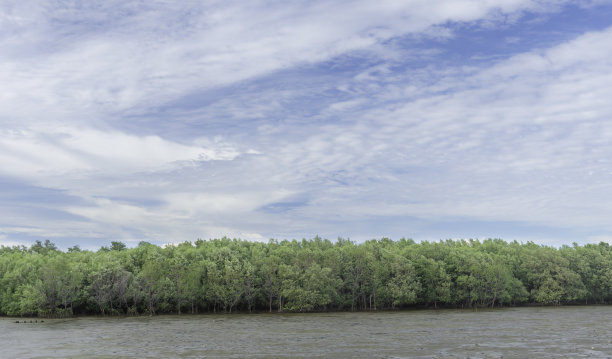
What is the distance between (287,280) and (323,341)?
6825 centimetres

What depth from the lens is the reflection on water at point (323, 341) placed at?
174 feet

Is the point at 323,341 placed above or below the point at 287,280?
below

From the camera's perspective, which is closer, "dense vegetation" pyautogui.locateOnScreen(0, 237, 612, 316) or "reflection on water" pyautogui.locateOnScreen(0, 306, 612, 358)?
"reflection on water" pyautogui.locateOnScreen(0, 306, 612, 358)

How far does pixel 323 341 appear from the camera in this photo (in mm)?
64375

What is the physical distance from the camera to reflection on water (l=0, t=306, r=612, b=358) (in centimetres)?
5312

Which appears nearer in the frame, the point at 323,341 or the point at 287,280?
the point at 323,341

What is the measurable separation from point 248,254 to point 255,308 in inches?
744

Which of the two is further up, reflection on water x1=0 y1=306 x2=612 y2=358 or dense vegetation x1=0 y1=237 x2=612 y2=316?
dense vegetation x1=0 y1=237 x2=612 y2=316

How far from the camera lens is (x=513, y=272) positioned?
157875 millimetres

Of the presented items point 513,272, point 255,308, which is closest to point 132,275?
point 255,308

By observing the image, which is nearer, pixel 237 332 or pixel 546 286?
pixel 237 332

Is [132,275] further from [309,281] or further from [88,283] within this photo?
[309,281]

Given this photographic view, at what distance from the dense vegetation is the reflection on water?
3497cm

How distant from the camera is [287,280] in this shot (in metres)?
132
